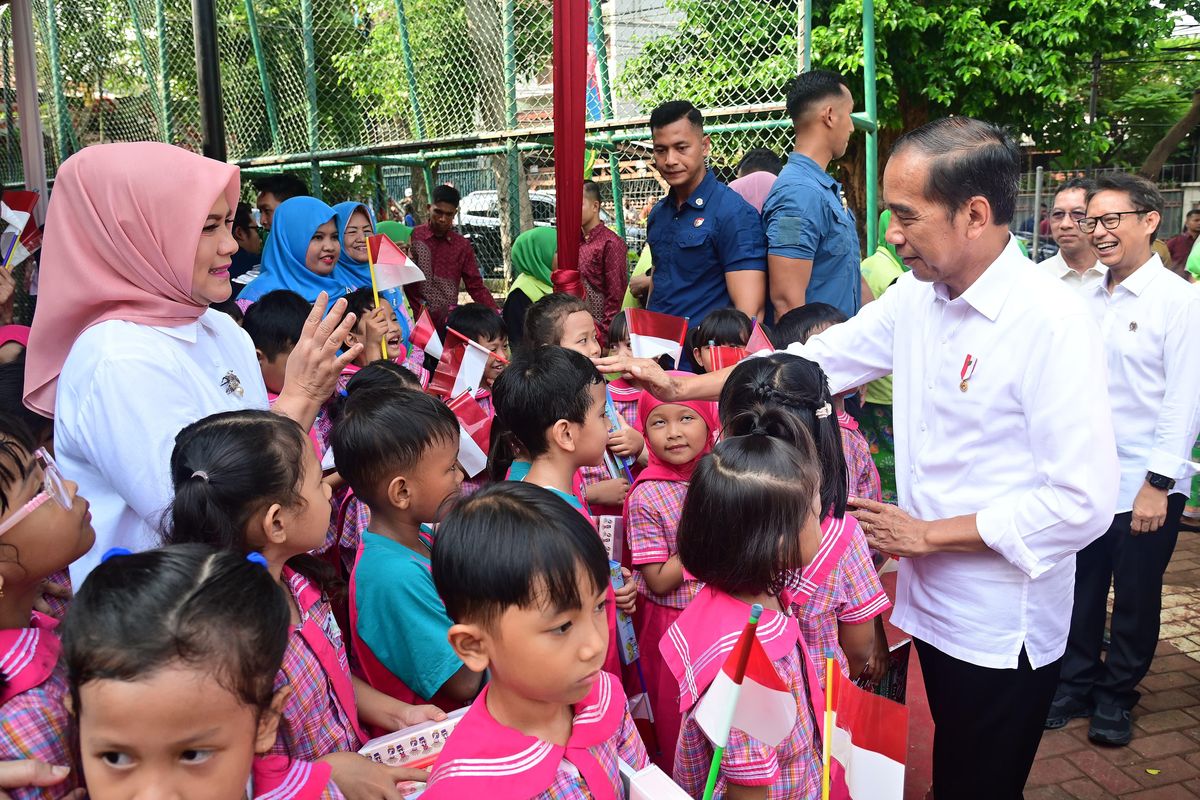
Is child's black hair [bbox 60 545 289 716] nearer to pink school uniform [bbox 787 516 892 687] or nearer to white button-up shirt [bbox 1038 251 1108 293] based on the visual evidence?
pink school uniform [bbox 787 516 892 687]

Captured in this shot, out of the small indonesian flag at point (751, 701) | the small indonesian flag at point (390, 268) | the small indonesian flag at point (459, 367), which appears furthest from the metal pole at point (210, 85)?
the small indonesian flag at point (751, 701)

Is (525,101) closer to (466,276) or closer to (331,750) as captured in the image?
(466,276)

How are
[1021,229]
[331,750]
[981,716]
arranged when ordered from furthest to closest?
[1021,229] → [981,716] → [331,750]

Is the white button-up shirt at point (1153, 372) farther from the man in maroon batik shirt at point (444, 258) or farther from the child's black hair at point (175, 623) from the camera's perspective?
the man in maroon batik shirt at point (444, 258)

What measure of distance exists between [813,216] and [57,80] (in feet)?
26.7

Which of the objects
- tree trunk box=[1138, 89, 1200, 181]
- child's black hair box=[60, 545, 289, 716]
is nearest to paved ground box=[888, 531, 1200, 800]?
child's black hair box=[60, 545, 289, 716]

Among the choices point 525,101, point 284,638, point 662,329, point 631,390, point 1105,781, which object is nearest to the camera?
point 284,638

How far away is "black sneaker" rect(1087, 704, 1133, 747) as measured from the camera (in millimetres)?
3354

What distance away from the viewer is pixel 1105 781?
3133mm

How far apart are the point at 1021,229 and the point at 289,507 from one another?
14914 millimetres

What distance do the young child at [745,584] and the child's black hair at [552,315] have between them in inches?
58.1

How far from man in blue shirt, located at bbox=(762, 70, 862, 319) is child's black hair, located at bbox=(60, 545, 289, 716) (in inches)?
107

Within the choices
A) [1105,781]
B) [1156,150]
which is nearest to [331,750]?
[1105,781]

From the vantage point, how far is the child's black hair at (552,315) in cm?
338
